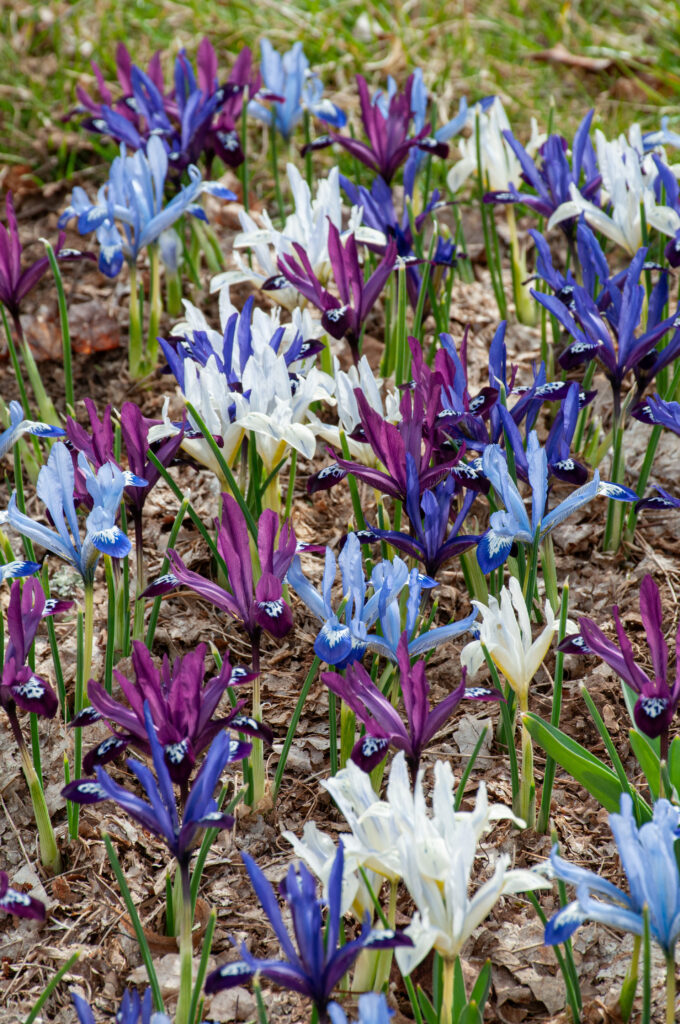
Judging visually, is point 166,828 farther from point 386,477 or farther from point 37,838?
point 386,477

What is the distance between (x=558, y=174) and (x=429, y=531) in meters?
1.56

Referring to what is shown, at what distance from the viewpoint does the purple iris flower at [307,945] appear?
Answer: 149cm

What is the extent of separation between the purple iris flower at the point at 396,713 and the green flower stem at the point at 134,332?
185cm

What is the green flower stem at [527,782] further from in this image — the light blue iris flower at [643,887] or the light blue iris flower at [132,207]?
the light blue iris flower at [132,207]

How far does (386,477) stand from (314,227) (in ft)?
3.56

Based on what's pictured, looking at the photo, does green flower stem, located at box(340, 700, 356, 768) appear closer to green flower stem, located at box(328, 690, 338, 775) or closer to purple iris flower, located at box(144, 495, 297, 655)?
green flower stem, located at box(328, 690, 338, 775)

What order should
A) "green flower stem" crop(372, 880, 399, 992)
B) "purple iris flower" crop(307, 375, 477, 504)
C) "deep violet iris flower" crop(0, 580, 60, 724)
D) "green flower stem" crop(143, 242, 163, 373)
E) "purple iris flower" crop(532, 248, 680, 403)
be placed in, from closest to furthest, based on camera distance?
1. "green flower stem" crop(372, 880, 399, 992)
2. "deep violet iris flower" crop(0, 580, 60, 724)
3. "purple iris flower" crop(307, 375, 477, 504)
4. "purple iris flower" crop(532, 248, 680, 403)
5. "green flower stem" crop(143, 242, 163, 373)

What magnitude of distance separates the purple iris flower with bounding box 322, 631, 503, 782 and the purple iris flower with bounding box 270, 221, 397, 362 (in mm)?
1142

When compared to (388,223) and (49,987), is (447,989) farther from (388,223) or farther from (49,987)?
(388,223)

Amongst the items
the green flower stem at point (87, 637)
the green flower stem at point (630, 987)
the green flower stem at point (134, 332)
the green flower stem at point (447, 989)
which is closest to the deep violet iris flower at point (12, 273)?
the green flower stem at point (134, 332)

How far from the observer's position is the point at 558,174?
319 cm

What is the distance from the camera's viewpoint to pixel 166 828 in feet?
5.39

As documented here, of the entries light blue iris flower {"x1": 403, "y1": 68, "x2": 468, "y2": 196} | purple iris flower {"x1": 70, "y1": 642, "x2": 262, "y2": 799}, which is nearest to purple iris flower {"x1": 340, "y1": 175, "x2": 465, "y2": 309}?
light blue iris flower {"x1": 403, "y1": 68, "x2": 468, "y2": 196}

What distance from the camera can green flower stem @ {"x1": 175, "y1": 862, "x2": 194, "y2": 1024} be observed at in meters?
1.67
